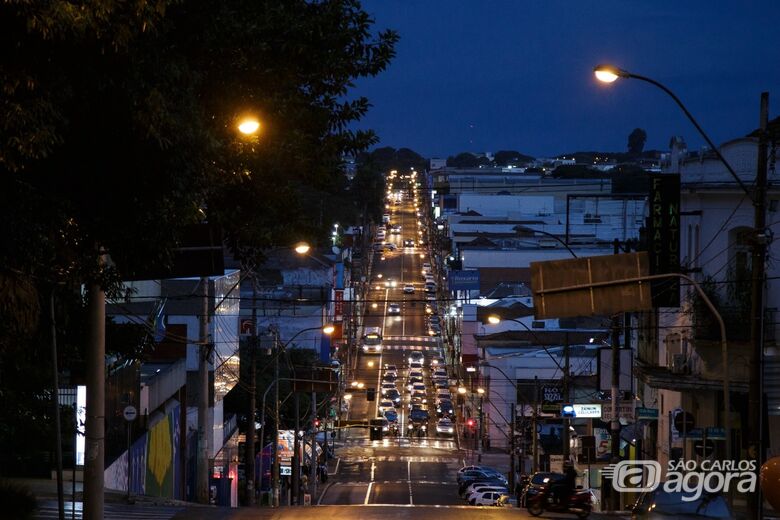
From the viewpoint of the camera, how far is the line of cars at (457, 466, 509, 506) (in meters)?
41.3

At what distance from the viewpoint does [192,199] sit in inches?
509

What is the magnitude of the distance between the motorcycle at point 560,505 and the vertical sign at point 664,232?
9013 millimetres

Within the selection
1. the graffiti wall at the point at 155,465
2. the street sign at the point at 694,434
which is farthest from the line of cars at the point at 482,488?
the graffiti wall at the point at 155,465

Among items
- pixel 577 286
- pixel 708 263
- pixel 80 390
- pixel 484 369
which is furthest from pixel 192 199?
pixel 484 369

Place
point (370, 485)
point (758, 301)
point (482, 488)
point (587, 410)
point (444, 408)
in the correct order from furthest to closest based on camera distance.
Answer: point (444, 408) < point (370, 485) < point (482, 488) < point (587, 410) < point (758, 301)

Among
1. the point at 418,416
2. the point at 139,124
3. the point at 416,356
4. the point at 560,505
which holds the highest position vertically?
the point at 139,124

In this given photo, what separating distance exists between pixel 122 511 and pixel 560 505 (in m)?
9.31

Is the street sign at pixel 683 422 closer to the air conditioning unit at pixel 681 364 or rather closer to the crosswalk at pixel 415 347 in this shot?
the air conditioning unit at pixel 681 364

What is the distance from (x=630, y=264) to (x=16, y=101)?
32.0 feet

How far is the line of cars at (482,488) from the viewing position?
4131 centimetres

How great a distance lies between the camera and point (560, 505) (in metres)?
25.0

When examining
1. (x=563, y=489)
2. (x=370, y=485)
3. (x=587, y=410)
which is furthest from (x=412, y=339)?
(x=563, y=489)

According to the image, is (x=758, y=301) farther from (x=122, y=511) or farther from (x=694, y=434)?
(x=694, y=434)

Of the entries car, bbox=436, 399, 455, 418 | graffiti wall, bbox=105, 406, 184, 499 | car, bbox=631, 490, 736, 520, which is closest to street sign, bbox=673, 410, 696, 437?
car, bbox=631, 490, 736, 520
